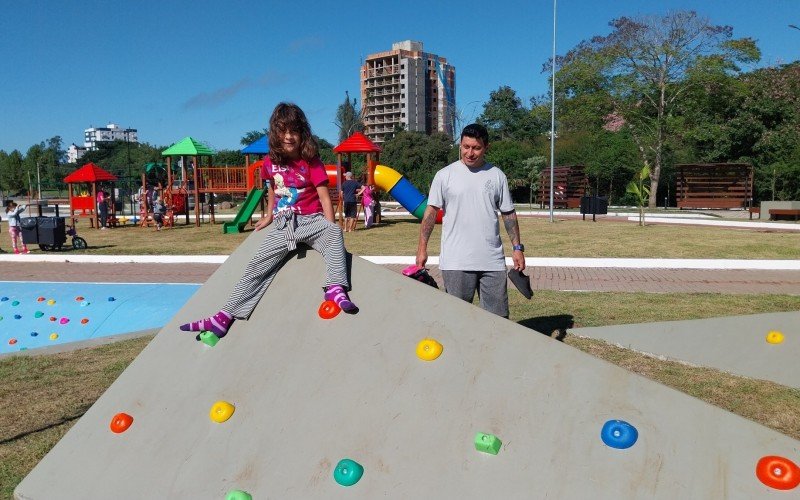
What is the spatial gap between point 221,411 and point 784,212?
Result: 2413 cm

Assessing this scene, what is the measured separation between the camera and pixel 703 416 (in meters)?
2.55

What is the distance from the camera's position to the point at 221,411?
10.2ft

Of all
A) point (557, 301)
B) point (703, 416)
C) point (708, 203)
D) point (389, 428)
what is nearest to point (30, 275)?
point (557, 301)

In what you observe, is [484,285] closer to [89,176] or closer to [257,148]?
[257,148]

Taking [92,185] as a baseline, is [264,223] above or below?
below

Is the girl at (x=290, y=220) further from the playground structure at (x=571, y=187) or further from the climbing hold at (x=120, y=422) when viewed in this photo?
the playground structure at (x=571, y=187)

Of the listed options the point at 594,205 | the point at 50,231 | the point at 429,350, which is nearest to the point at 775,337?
the point at 429,350

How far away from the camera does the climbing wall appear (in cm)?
245

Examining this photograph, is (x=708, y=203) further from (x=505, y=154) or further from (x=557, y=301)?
(x=557, y=301)

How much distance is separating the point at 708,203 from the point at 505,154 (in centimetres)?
Result: 1643

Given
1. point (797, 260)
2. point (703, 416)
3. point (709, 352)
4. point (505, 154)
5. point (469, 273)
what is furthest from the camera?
point (505, 154)

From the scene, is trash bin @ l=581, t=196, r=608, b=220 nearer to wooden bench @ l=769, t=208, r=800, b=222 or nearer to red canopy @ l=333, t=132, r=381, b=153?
wooden bench @ l=769, t=208, r=800, b=222

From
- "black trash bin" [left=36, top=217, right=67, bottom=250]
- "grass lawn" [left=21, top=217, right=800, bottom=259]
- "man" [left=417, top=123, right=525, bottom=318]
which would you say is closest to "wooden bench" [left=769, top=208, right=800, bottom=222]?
"grass lawn" [left=21, top=217, right=800, bottom=259]

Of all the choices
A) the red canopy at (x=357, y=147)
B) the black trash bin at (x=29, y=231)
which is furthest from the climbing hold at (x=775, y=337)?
the red canopy at (x=357, y=147)
